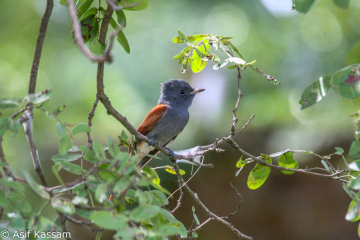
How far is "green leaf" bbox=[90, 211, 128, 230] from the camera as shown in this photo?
3.91ft

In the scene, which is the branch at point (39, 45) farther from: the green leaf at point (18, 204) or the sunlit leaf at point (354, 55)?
the sunlit leaf at point (354, 55)

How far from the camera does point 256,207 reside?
280 inches

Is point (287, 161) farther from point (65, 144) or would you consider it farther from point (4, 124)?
point (4, 124)

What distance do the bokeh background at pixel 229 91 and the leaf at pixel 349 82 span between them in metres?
5.23

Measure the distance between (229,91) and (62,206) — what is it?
20.8ft

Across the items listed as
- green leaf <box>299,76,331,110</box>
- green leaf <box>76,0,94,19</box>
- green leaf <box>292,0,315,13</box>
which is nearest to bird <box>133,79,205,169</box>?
green leaf <box>76,0,94,19</box>

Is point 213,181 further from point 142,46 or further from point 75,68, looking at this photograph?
point 75,68

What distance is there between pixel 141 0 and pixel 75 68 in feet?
17.3

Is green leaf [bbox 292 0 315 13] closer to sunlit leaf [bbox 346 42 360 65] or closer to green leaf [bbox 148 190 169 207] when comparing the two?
sunlit leaf [bbox 346 42 360 65]

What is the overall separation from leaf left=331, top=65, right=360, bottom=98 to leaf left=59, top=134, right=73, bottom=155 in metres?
1.27

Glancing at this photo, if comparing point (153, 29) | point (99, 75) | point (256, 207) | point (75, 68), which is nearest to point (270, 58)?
point (153, 29)

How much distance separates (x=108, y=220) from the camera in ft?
3.97

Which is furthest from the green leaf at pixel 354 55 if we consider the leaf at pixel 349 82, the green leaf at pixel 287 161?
the green leaf at pixel 287 161

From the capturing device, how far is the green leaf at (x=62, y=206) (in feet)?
4.17
